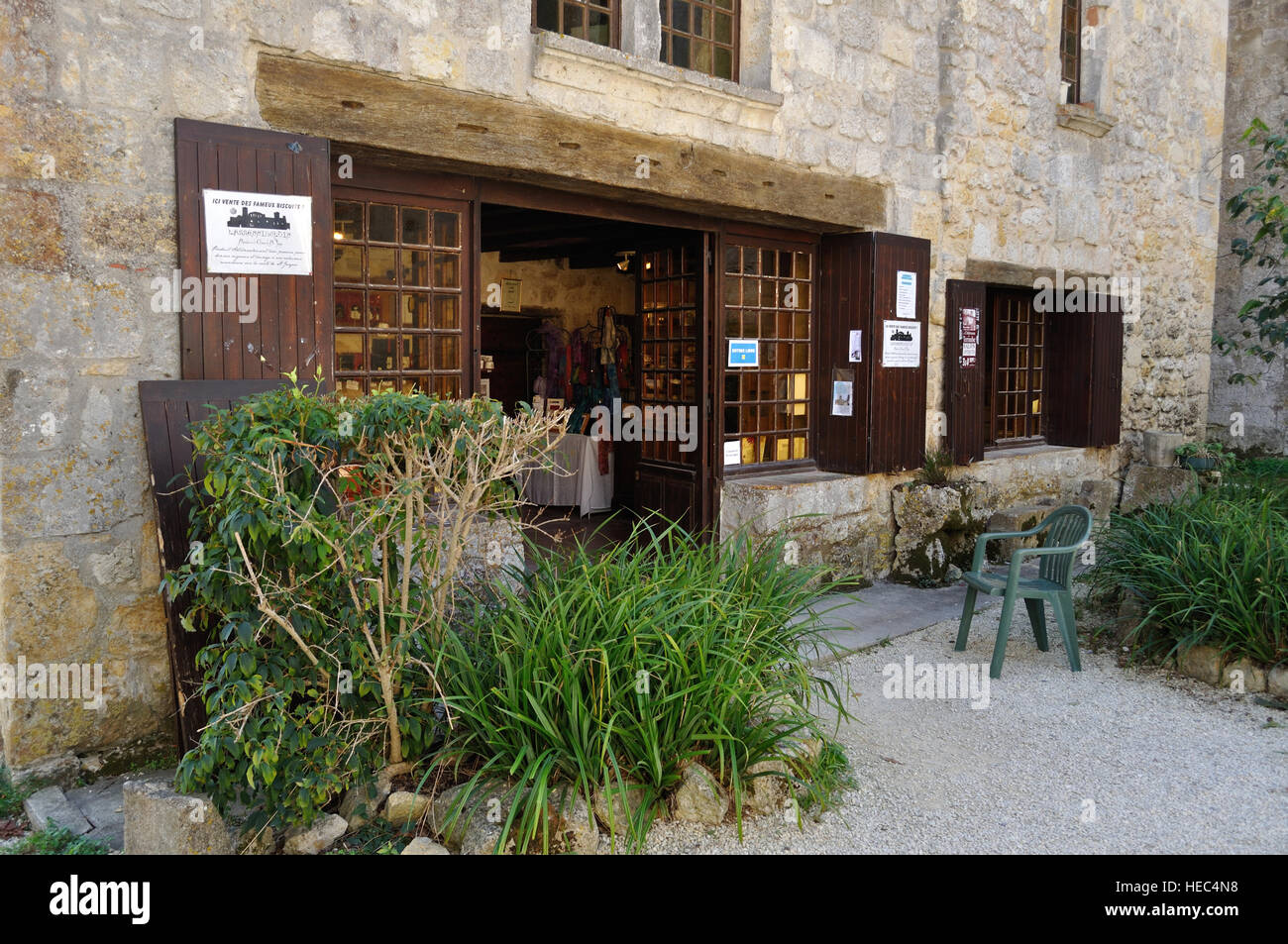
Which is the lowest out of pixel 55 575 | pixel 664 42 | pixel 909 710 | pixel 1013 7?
pixel 909 710

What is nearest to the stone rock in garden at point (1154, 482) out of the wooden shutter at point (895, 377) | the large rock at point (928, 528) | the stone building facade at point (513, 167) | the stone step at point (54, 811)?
the stone building facade at point (513, 167)

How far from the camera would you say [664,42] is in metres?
5.89

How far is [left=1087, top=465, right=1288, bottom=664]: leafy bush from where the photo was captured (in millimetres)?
4797

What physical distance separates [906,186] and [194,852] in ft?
19.9

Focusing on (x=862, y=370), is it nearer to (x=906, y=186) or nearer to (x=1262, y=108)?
(x=906, y=186)

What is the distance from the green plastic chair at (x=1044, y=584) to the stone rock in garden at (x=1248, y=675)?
0.65 metres

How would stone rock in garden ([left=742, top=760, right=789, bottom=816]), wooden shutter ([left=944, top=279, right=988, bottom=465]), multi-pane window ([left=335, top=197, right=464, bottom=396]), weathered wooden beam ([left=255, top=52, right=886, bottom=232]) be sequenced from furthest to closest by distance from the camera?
wooden shutter ([left=944, top=279, right=988, bottom=465])
multi-pane window ([left=335, top=197, right=464, bottom=396])
weathered wooden beam ([left=255, top=52, right=886, bottom=232])
stone rock in garden ([left=742, top=760, right=789, bottom=816])

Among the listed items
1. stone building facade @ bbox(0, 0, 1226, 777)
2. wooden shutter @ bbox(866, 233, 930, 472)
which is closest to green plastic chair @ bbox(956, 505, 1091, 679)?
stone building facade @ bbox(0, 0, 1226, 777)

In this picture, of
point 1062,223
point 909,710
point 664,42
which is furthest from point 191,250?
point 1062,223

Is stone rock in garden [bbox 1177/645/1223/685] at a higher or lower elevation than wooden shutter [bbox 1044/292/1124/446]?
lower

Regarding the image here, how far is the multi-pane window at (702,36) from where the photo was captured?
5898mm

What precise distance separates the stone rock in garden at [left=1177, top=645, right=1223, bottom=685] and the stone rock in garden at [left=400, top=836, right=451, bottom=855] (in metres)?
3.84

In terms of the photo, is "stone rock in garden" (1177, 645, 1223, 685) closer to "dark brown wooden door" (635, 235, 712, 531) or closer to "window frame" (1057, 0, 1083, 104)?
"dark brown wooden door" (635, 235, 712, 531)

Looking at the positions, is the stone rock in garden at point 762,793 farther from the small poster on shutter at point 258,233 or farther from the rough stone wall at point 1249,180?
the rough stone wall at point 1249,180
